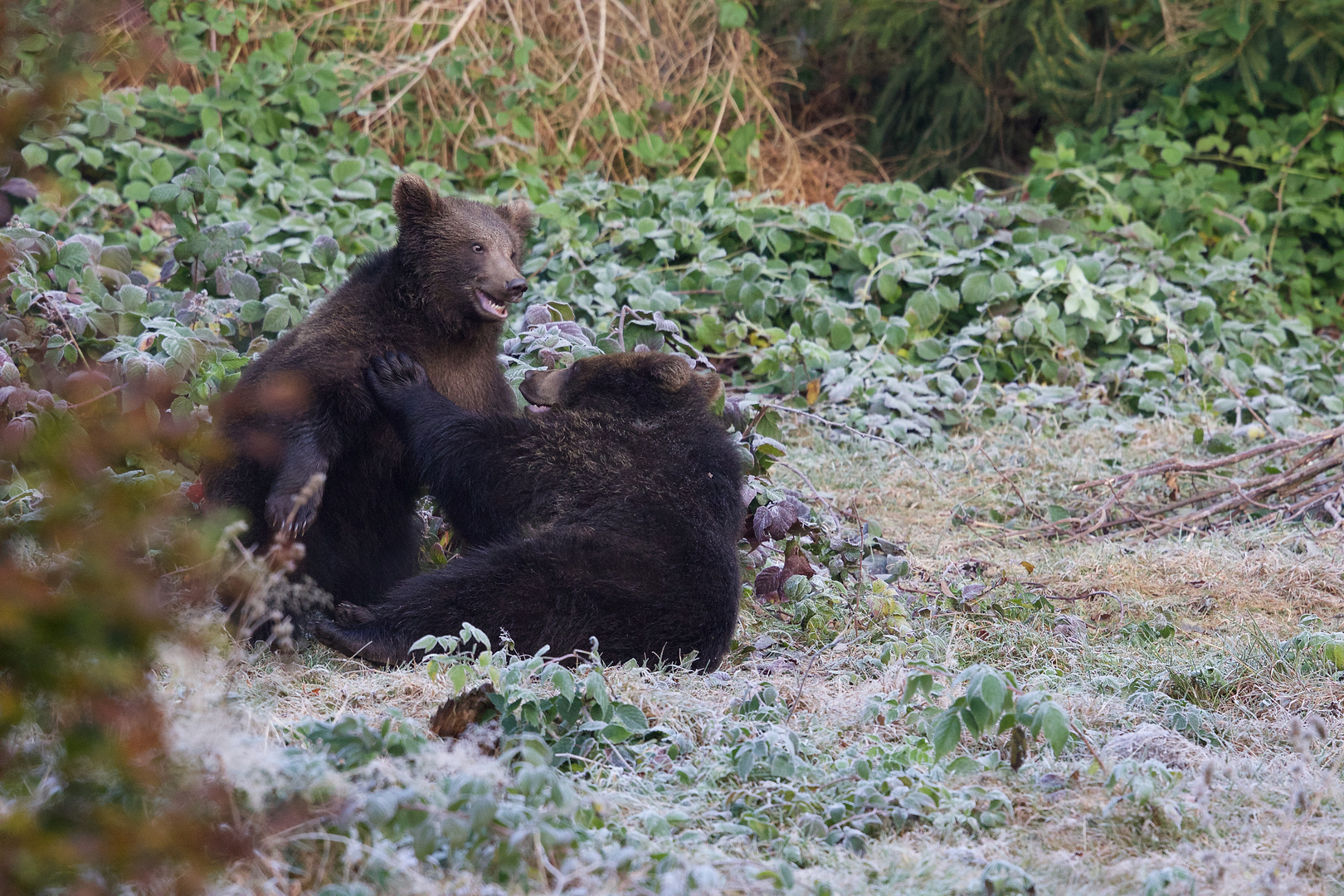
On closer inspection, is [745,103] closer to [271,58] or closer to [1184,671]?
[271,58]

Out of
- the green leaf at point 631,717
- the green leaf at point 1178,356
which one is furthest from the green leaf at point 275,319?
the green leaf at point 1178,356

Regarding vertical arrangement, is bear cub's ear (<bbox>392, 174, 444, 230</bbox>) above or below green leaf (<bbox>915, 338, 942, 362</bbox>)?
above

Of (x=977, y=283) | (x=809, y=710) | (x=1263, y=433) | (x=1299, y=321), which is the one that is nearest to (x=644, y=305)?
(x=977, y=283)

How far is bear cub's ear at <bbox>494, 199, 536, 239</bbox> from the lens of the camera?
4863 mm

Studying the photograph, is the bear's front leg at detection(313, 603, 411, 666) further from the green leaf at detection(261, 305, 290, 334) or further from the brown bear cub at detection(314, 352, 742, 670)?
the green leaf at detection(261, 305, 290, 334)

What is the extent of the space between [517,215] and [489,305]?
0.69m

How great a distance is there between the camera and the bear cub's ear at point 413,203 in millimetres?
4422

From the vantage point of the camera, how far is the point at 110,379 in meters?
4.91

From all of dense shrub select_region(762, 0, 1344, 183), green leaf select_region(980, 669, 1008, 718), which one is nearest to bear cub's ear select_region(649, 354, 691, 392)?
green leaf select_region(980, 669, 1008, 718)

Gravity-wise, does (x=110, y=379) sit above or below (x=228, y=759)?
below

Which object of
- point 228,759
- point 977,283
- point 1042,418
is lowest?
point 1042,418

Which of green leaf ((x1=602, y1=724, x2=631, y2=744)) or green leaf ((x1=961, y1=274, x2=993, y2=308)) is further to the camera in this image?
green leaf ((x1=961, y1=274, x2=993, y2=308))

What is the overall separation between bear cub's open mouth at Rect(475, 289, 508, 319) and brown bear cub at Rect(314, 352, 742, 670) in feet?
1.08

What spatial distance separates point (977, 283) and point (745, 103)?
11.6 ft
